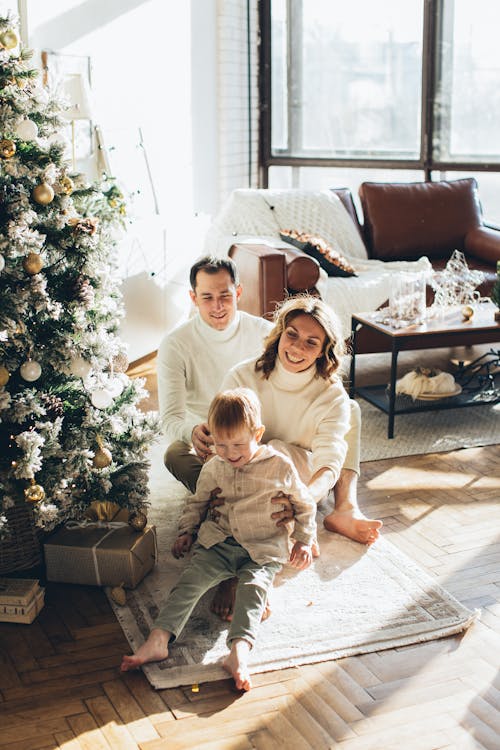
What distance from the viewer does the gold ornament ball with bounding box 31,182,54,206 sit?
7.38ft

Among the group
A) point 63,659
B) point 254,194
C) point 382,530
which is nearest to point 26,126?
point 63,659

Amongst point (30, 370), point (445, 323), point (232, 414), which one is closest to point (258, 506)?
point (232, 414)

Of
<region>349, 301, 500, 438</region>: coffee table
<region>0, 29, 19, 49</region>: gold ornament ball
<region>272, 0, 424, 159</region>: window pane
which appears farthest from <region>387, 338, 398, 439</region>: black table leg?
<region>272, 0, 424, 159</region>: window pane

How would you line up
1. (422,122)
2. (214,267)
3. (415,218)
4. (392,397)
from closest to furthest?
(214,267) → (392,397) → (415,218) → (422,122)

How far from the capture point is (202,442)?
2695 millimetres

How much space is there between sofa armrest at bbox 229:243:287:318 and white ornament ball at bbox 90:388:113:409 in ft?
5.85

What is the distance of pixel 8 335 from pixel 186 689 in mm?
993

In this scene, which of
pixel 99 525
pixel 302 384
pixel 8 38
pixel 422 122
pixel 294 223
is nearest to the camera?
pixel 8 38

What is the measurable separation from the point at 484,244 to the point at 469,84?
1457 millimetres

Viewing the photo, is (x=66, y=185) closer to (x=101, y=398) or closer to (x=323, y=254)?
(x=101, y=398)

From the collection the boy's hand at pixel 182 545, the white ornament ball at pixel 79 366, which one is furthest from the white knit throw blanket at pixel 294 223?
the boy's hand at pixel 182 545

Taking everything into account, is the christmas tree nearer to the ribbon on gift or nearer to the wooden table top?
the ribbon on gift

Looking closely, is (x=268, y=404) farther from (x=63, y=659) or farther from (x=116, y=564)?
(x=63, y=659)

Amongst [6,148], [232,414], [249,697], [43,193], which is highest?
[6,148]
